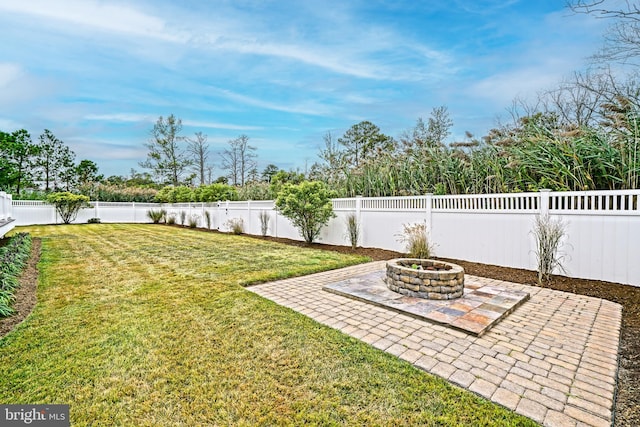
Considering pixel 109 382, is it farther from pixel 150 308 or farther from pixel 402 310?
pixel 402 310

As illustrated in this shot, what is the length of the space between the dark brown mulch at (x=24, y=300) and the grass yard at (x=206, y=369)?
0.35 ft

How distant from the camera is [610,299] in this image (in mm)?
3902

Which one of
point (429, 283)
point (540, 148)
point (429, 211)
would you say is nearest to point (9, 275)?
point (429, 283)

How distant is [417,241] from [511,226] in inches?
65.9

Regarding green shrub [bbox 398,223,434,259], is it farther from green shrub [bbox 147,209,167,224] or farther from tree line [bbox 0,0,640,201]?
green shrub [bbox 147,209,167,224]

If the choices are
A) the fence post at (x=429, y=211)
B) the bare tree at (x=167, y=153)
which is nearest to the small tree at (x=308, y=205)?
the fence post at (x=429, y=211)

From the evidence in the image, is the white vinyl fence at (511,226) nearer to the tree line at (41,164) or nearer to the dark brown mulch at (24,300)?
the dark brown mulch at (24,300)

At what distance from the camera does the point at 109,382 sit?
7.03 feet

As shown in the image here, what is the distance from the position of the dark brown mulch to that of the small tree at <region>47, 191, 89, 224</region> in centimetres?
1482

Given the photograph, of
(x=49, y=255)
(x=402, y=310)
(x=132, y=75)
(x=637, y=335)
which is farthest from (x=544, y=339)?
(x=132, y=75)

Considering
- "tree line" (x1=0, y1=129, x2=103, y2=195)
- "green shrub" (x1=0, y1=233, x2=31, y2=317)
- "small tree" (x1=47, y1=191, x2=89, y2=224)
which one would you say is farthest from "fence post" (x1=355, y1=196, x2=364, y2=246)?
"tree line" (x1=0, y1=129, x2=103, y2=195)

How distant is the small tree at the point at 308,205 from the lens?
8.41 m

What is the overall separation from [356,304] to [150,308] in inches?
97.6

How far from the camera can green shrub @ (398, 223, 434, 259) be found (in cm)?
618
